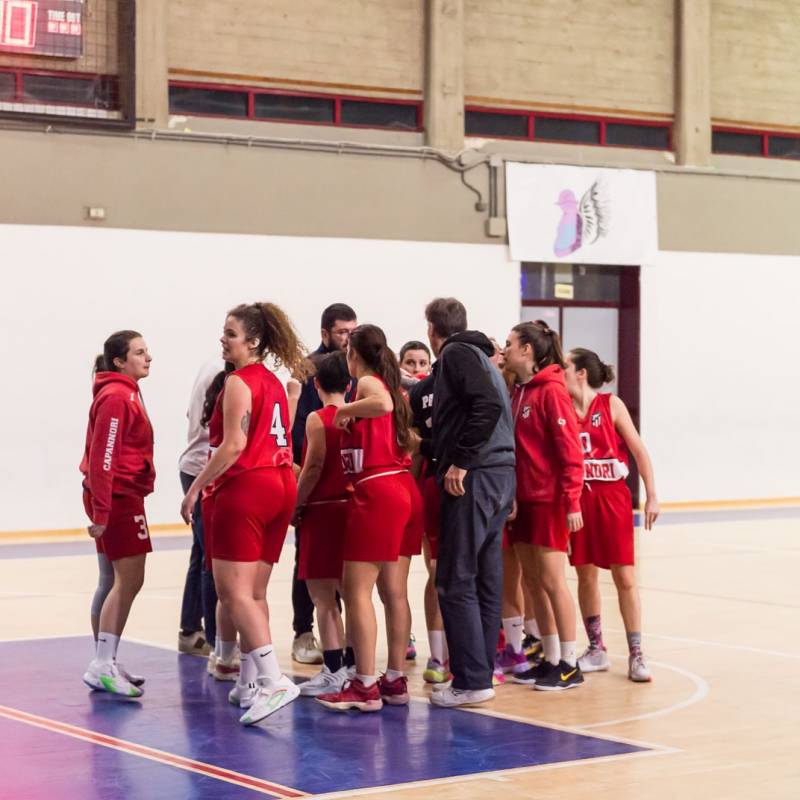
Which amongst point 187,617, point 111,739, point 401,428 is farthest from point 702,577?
point 111,739

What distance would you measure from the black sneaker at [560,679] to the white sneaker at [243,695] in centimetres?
145

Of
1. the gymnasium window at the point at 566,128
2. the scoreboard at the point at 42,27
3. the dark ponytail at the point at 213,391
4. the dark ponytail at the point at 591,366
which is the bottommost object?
the dark ponytail at the point at 213,391

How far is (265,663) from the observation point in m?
6.96

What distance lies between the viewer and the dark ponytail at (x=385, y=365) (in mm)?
7234

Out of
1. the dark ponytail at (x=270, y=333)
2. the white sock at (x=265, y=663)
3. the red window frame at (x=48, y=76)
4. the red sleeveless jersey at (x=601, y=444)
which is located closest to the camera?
the white sock at (x=265, y=663)

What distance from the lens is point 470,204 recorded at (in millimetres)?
17875

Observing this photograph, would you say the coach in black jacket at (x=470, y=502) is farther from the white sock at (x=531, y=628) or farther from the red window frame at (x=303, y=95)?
the red window frame at (x=303, y=95)

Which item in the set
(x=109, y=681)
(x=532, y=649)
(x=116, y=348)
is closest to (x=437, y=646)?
(x=532, y=649)

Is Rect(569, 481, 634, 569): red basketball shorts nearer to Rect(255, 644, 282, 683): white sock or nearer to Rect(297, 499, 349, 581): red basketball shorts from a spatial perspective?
Rect(297, 499, 349, 581): red basketball shorts

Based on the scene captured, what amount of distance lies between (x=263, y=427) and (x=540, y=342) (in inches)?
64.3

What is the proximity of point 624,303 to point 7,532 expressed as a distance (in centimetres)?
780

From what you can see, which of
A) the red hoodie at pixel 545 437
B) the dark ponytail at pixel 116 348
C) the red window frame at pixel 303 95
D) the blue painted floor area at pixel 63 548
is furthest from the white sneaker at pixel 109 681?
the red window frame at pixel 303 95

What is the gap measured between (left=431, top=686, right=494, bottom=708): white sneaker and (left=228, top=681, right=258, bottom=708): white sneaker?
33.2 inches

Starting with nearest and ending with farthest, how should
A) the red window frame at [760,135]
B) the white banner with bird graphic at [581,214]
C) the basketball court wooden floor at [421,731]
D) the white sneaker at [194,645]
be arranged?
the basketball court wooden floor at [421,731] → the white sneaker at [194,645] → the white banner with bird graphic at [581,214] → the red window frame at [760,135]
